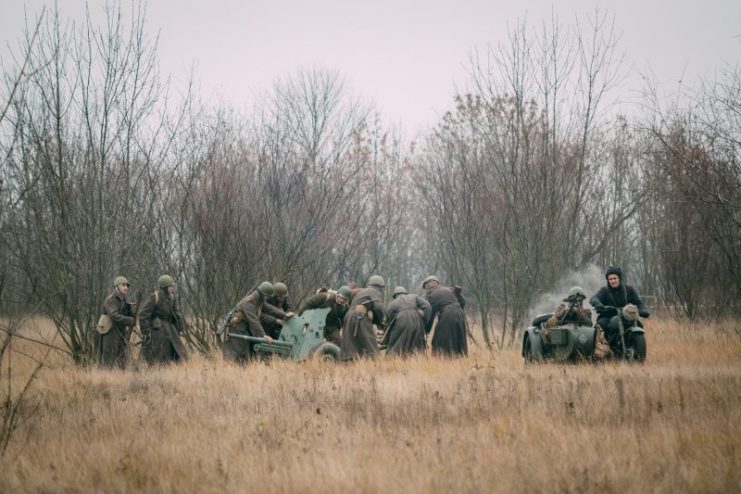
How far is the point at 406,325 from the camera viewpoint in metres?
13.5

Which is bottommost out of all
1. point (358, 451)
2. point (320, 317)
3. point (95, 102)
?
point (358, 451)

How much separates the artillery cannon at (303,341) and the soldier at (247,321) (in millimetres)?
152

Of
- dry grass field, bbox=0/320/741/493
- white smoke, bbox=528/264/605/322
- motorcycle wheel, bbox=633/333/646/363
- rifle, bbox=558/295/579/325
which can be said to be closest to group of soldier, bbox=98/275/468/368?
dry grass field, bbox=0/320/741/493

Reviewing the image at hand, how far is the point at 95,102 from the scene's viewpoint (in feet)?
42.8

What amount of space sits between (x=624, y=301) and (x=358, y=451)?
6.79m

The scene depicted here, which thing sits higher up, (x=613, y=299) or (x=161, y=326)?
(x=613, y=299)

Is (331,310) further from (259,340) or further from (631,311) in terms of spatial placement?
(631,311)

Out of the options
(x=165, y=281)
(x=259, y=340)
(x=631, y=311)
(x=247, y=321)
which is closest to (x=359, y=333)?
(x=259, y=340)

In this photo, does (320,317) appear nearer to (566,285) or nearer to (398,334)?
(398,334)

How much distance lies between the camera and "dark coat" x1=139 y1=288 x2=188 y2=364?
13.2 m

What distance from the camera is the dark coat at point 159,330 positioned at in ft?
43.3

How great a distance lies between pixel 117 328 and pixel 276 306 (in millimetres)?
2711

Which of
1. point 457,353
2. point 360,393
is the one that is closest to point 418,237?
point 457,353

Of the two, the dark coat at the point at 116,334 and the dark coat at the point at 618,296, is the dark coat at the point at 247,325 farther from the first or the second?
the dark coat at the point at 618,296
